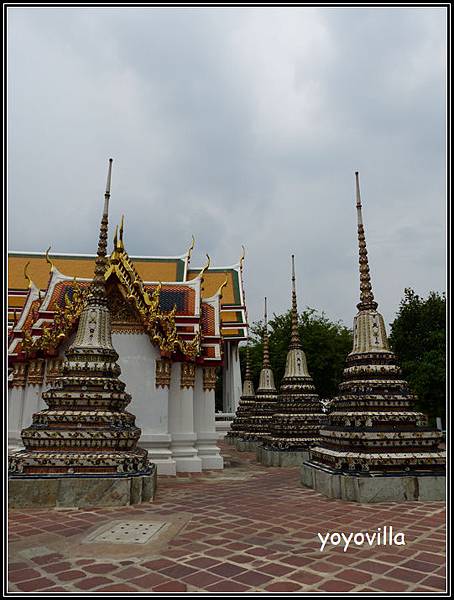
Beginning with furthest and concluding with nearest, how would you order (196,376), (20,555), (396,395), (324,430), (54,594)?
1. (196,376)
2. (324,430)
3. (396,395)
4. (20,555)
5. (54,594)

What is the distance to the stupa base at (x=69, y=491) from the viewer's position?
738 cm

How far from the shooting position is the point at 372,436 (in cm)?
833

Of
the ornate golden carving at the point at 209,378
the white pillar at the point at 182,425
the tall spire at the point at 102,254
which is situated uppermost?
the tall spire at the point at 102,254

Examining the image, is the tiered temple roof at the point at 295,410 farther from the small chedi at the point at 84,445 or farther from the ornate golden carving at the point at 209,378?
the small chedi at the point at 84,445

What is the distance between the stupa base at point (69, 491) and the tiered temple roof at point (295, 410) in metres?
7.44

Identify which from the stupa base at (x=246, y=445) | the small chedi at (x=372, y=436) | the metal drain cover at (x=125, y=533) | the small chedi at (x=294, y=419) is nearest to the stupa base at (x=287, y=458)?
the small chedi at (x=294, y=419)

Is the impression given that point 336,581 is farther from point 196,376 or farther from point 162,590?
point 196,376

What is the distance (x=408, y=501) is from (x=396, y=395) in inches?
74.6

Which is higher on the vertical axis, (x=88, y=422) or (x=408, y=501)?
(x=88, y=422)

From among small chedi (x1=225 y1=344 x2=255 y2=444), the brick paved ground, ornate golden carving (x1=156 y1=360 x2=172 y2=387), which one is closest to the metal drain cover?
Result: the brick paved ground

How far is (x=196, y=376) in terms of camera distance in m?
14.5

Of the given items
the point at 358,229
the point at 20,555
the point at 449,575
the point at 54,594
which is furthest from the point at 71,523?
the point at 358,229

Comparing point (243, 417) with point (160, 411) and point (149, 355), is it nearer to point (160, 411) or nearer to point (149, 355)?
point (160, 411)

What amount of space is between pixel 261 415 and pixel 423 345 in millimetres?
10817
